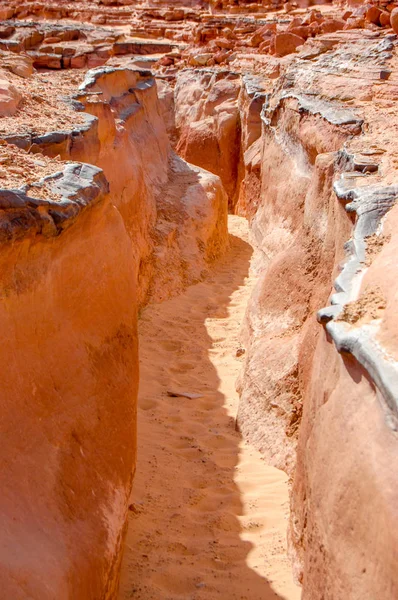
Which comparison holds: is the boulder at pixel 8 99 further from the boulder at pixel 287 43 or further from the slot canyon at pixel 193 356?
the boulder at pixel 287 43

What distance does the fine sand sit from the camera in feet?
10.7

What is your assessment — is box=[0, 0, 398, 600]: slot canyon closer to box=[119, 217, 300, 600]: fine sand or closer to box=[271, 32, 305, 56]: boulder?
box=[119, 217, 300, 600]: fine sand

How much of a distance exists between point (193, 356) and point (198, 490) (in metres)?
1.96

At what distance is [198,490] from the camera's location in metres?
4.04

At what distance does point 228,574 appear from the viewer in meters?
3.31

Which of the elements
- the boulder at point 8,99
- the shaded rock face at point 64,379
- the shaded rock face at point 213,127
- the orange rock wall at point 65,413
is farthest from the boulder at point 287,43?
the orange rock wall at point 65,413

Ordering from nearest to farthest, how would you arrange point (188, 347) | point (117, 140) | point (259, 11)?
point (188, 347) → point (117, 140) → point (259, 11)

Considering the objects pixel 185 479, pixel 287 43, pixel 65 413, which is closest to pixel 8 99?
pixel 185 479

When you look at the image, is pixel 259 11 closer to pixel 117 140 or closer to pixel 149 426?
pixel 117 140

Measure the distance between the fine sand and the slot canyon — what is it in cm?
1

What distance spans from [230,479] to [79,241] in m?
1.64

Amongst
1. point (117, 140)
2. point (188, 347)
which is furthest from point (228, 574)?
point (117, 140)

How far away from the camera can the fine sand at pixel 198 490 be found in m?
3.26

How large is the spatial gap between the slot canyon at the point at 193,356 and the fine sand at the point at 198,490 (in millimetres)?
13
